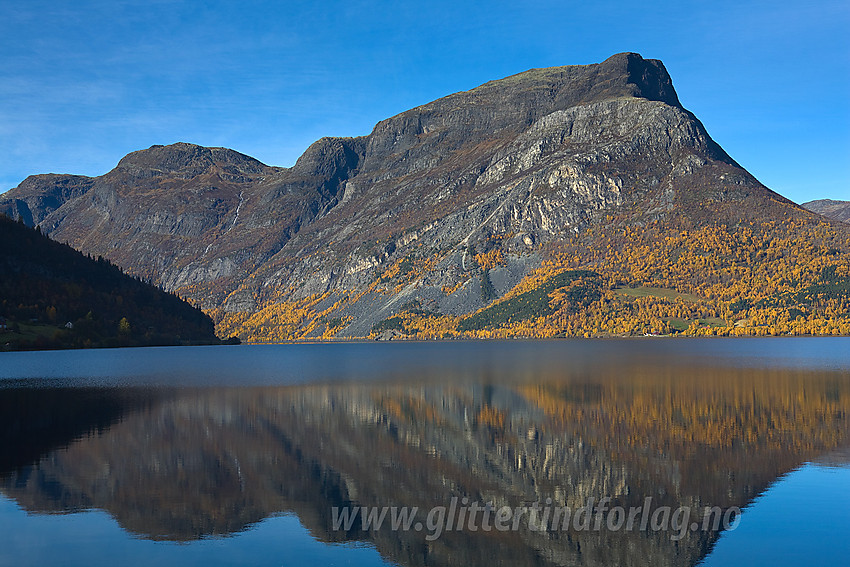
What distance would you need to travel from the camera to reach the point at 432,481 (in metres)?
34.2

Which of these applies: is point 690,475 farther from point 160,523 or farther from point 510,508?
point 160,523

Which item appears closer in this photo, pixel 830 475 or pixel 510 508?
pixel 510 508

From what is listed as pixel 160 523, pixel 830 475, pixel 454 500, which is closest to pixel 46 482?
pixel 160 523

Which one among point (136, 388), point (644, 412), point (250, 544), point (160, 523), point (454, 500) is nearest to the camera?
point (250, 544)

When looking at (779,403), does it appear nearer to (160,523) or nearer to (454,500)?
(454,500)

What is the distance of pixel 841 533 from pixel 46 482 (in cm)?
3658

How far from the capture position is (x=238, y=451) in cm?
4216

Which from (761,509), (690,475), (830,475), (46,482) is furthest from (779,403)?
(46,482)

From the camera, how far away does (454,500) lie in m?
30.9

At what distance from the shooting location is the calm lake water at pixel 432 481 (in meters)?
25.5

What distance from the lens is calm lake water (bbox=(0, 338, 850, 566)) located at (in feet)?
83.8

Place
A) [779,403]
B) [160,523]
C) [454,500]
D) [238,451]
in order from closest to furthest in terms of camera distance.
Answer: [160,523] → [454,500] → [238,451] → [779,403]

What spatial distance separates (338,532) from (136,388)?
2601 inches

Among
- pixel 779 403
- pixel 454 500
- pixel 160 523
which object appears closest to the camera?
pixel 160 523
